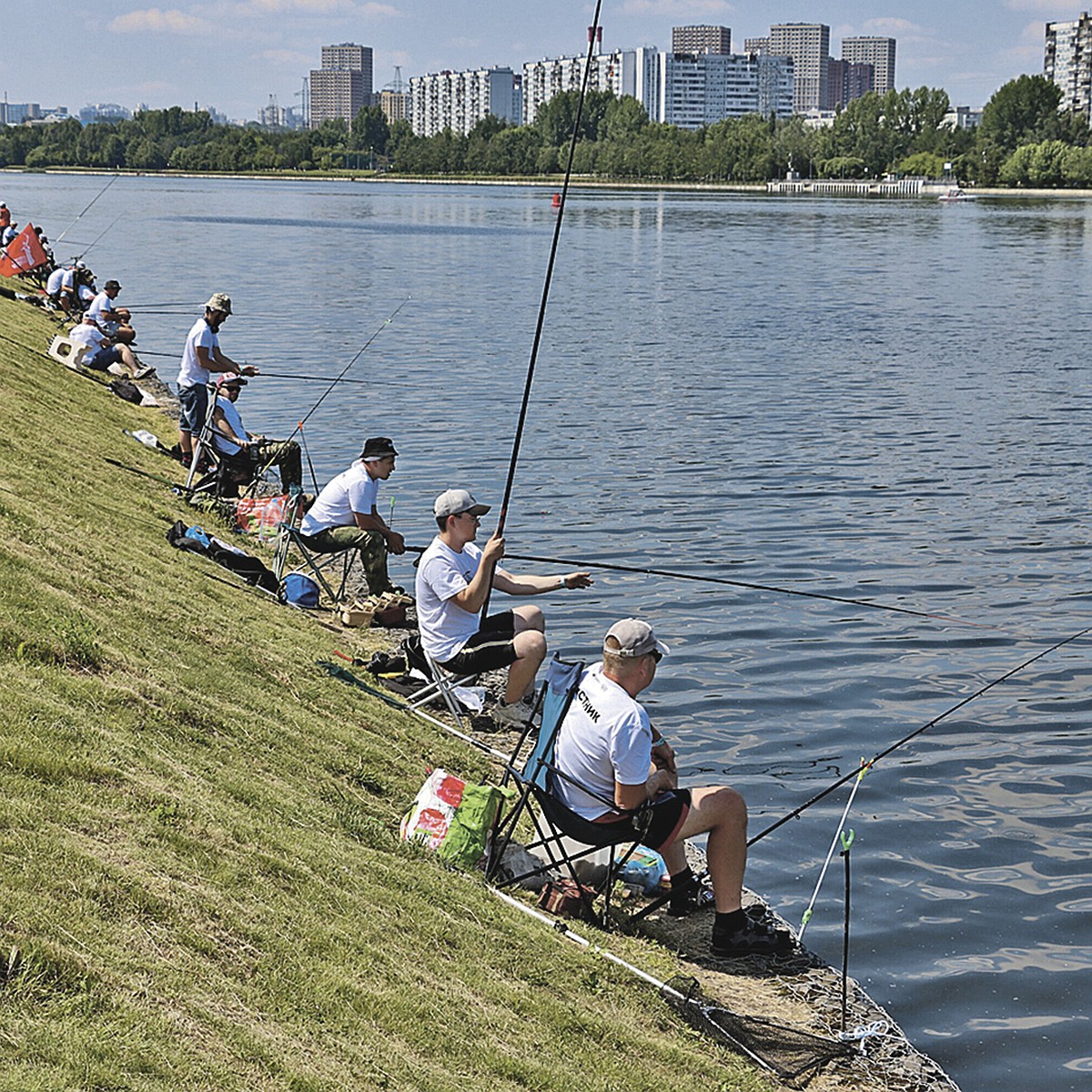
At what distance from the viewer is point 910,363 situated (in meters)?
27.0

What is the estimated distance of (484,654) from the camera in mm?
8336

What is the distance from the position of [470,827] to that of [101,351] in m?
15.7

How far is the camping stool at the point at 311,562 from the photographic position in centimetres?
1103

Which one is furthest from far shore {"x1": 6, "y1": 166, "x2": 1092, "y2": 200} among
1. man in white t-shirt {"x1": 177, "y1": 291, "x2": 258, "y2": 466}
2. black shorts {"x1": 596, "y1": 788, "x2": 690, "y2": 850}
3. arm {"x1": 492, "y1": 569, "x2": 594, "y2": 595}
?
black shorts {"x1": 596, "y1": 788, "x2": 690, "y2": 850}

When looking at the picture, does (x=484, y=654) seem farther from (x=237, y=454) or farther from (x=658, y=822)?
(x=237, y=454)

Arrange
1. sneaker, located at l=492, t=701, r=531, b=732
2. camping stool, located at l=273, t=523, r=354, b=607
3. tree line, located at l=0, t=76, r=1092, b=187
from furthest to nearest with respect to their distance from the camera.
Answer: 1. tree line, located at l=0, t=76, r=1092, b=187
2. camping stool, located at l=273, t=523, r=354, b=607
3. sneaker, located at l=492, t=701, r=531, b=732

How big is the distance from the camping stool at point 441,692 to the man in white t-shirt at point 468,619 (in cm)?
5

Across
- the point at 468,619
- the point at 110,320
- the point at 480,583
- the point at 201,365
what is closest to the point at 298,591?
the point at 468,619

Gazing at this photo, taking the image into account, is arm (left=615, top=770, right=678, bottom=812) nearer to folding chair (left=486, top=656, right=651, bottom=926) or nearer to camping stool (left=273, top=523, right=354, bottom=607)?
folding chair (left=486, top=656, right=651, bottom=926)

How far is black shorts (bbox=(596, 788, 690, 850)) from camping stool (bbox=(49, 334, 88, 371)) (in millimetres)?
15253

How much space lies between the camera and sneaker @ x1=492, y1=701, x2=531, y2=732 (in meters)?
8.54

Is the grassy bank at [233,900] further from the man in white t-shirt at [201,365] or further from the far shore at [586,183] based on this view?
the far shore at [586,183]

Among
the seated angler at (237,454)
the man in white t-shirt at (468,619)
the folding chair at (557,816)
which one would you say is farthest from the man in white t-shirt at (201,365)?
the folding chair at (557,816)

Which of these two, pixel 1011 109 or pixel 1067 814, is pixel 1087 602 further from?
pixel 1011 109
